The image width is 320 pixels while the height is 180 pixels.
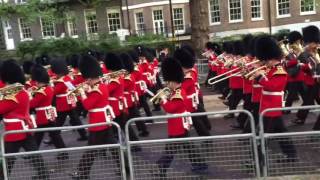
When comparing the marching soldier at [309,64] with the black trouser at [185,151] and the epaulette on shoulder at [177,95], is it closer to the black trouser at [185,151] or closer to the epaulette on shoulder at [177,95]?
the epaulette on shoulder at [177,95]

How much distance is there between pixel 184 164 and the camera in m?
6.20

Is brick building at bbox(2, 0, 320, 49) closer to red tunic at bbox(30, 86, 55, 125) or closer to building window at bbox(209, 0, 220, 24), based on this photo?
building window at bbox(209, 0, 220, 24)

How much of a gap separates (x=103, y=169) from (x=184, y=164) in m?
0.98

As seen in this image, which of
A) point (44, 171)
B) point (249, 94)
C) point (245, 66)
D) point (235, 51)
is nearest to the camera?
point (44, 171)

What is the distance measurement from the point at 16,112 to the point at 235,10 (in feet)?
101

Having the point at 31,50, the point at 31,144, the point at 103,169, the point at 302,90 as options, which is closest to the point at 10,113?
the point at 31,144

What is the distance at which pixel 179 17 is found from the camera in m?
37.0

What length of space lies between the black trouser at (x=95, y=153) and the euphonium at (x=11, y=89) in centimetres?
132

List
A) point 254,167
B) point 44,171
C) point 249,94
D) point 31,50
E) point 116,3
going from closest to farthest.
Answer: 1. point 254,167
2. point 44,171
3. point 249,94
4. point 31,50
5. point 116,3

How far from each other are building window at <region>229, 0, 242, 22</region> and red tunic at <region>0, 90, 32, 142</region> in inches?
1202

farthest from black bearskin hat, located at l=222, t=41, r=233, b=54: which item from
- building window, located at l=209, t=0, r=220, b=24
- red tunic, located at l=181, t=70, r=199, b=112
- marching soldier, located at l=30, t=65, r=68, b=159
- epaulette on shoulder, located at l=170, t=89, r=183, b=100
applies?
building window, located at l=209, t=0, r=220, b=24

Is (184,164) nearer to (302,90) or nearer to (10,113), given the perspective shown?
(10,113)

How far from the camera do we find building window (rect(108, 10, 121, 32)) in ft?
128

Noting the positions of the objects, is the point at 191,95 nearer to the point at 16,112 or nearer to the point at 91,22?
the point at 16,112
